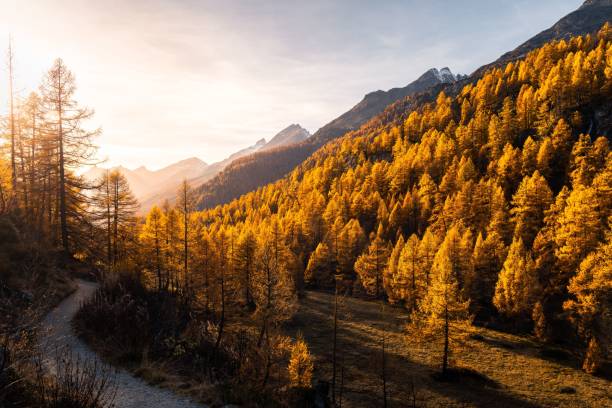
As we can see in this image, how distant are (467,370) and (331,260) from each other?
119 feet

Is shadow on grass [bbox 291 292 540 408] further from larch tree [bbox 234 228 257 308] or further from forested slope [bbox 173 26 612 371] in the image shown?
larch tree [bbox 234 228 257 308]

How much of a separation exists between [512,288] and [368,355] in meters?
20.0

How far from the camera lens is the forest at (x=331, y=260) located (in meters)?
17.7

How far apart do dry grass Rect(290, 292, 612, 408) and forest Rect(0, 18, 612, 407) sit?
2.34 feet

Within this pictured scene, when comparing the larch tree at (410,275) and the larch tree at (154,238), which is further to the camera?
the larch tree at (410,275)

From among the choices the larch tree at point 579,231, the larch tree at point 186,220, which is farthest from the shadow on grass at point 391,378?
the larch tree at point 579,231

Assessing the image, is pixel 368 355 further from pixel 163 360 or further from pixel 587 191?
pixel 587 191

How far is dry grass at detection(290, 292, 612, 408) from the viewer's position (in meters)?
26.7

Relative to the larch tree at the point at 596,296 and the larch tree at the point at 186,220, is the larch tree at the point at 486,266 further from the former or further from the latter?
the larch tree at the point at 186,220

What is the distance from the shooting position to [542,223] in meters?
51.2

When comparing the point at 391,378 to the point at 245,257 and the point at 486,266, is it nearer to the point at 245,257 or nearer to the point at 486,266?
the point at 245,257

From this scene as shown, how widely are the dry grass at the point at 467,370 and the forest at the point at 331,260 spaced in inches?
28.1

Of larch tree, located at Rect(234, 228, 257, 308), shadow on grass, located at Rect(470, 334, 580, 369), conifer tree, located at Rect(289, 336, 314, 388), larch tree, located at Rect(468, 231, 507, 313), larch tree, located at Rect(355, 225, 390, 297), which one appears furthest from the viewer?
larch tree, located at Rect(355, 225, 390, 297)

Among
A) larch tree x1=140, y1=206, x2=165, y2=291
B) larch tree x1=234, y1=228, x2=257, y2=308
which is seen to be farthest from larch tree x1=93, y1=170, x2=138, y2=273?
larch tree x1=234, y1=228, x2=257, y2=308
